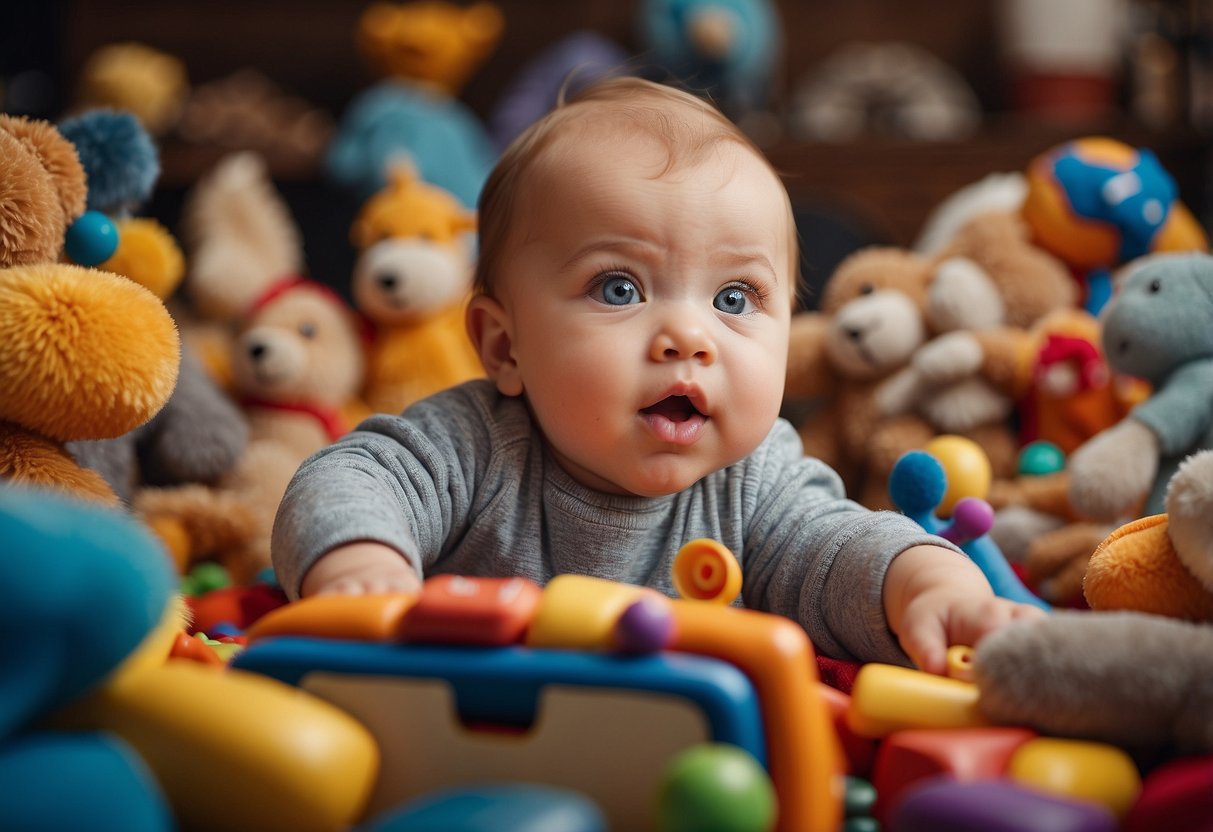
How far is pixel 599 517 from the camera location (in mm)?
887

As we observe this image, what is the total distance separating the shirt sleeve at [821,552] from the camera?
31.2 inches

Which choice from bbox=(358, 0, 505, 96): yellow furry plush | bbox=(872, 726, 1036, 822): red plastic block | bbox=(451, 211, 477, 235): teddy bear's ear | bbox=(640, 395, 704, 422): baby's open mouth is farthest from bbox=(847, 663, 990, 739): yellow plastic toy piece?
bbox=(358, 0, 505, 96): yellow furry plush

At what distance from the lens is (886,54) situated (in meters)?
2.53

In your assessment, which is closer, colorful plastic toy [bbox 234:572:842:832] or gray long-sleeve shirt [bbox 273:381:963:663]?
colorful plastic toy [bbox 234:572:842:832]

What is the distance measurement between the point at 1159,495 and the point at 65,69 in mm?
2286

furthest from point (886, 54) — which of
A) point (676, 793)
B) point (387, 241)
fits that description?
point (676, 793)

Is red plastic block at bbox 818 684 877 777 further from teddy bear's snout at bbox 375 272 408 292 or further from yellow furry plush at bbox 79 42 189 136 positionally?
yellow furry plush at bbox 79 42 189 136

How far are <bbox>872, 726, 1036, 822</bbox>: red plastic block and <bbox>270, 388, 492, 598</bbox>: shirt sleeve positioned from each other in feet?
0.96

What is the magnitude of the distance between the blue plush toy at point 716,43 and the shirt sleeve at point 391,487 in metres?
1.43

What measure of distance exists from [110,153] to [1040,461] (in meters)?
0.84

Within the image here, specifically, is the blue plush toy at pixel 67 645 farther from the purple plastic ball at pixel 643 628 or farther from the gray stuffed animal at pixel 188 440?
the gray stuffed animal at pixel 188 440

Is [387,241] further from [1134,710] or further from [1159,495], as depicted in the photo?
[1134,710]

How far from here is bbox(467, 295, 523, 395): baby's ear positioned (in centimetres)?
92

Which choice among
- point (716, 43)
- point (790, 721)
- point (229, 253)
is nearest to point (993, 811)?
point (790, 721)
